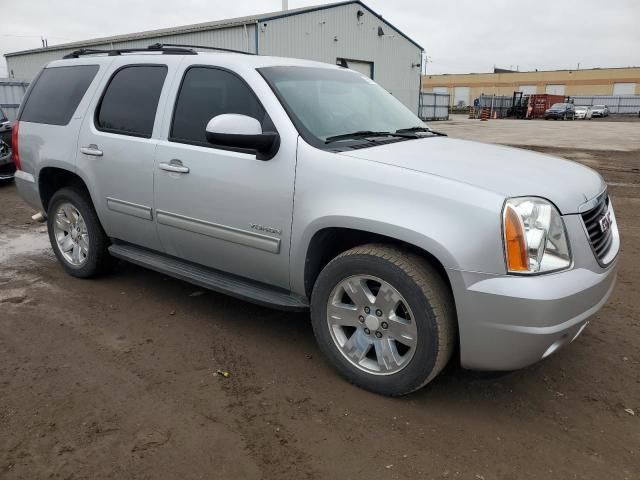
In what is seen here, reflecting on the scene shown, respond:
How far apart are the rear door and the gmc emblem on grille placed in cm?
290

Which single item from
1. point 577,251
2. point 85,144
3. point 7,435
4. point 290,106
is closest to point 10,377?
point 7,435

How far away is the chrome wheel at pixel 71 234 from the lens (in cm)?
471

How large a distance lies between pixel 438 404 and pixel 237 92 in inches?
89.5

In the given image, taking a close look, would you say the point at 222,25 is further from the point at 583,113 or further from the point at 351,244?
the point at 583,113

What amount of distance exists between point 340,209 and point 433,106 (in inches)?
1572

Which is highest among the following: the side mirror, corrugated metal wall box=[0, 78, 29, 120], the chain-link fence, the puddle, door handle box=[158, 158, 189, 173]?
the chain-link fence

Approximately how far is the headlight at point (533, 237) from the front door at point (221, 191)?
123 cm

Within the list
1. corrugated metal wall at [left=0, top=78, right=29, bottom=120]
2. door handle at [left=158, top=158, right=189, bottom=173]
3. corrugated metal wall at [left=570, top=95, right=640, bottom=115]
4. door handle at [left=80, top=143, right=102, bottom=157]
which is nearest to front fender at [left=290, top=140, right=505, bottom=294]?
door handle at [left=158, top=158, right=189, bottom=173]

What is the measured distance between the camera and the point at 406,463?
244 cm

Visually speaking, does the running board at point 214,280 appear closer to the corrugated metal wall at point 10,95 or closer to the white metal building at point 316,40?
the corrugated metal wall at point 10,95

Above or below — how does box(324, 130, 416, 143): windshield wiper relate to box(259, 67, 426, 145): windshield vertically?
below

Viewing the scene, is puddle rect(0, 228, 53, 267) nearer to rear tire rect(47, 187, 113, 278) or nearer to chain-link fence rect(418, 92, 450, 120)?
rear tire rect(47, 187, 113, 278)

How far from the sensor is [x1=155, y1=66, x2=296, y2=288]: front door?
10.4ft

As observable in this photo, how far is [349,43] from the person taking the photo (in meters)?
26.3
